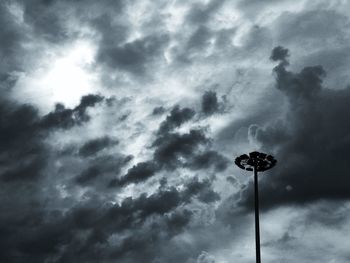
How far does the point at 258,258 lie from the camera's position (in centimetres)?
3578

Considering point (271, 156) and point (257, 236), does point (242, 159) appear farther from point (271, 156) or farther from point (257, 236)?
point (257, 236)

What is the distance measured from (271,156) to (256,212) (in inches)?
137

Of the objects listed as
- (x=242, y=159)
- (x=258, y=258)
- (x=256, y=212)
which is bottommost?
(x=258, y=258)

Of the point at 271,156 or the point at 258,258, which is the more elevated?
the point at 271,156

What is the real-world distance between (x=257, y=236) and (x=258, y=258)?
1411 millimetres

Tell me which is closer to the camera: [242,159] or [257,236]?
[257,236]

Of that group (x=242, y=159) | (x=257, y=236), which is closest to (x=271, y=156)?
(x=242, y=159)

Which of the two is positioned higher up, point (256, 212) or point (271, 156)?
point (271, 156)

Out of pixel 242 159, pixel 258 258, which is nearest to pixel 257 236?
pixel 258 258

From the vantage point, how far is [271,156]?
39.2 m

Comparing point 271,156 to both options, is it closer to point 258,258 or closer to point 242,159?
point 242,159

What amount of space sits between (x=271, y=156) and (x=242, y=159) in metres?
1.66

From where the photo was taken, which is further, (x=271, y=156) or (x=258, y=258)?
(x=271, y=156)

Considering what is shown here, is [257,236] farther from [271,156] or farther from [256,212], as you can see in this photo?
[271,156]
